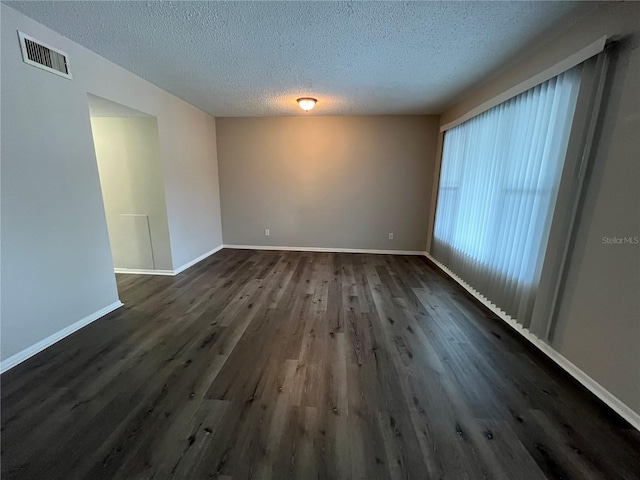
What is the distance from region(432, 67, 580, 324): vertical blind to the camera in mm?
2094

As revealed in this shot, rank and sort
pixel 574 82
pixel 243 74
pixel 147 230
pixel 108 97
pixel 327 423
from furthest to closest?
pixel 147 230 → pixel 243 74 → pixel 108 97 → pixel 574 82 → pixel 327 423

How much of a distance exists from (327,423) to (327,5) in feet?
8.56

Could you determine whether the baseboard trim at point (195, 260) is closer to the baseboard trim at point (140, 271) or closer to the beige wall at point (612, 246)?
the baseboard trim at point (140, 271)

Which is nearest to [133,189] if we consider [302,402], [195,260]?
[195,260]

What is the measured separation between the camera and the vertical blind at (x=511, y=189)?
2094mm

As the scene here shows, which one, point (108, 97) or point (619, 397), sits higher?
point (108, 97)

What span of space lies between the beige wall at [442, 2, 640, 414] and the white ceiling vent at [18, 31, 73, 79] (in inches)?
156

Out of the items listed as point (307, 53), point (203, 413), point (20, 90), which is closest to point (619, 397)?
point (203, 413)

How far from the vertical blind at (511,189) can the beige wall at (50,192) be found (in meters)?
3.99

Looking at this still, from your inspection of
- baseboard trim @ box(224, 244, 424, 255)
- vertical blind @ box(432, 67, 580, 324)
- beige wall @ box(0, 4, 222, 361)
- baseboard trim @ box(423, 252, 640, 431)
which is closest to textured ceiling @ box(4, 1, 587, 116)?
beige wall @ box(0, 4, 222, 361)

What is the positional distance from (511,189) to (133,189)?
179 inches

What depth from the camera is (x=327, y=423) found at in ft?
4.91

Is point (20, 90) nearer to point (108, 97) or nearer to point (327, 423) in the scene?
point (108, 97)

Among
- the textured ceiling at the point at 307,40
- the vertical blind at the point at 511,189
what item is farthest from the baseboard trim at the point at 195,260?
the vertical blind at the point at 511,189
